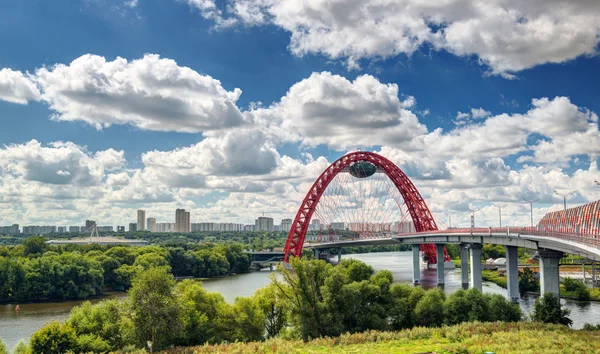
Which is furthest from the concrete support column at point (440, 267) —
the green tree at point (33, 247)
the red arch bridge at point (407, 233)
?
the green tree at point (33, 247)

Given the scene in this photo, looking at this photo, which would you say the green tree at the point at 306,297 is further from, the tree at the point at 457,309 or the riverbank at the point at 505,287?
the riverbank at the point at 505,287

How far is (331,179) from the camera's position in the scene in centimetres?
7819

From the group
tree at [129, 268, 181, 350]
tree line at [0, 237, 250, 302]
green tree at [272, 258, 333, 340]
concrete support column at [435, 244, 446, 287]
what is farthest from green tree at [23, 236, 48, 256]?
green tree at [272, 258, 333, 340]

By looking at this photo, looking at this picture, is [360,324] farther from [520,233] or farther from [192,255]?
[192,255]

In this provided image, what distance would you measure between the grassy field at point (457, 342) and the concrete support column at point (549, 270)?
835 centimetres

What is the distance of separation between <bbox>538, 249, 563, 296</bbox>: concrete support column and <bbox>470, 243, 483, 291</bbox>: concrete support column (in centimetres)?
1230

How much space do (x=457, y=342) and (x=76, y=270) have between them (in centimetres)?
4119

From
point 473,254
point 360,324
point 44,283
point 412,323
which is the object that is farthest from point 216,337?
point 44,283

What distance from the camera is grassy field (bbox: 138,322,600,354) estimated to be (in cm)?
1853

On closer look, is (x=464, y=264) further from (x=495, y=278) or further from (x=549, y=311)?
(x=549, y=311)

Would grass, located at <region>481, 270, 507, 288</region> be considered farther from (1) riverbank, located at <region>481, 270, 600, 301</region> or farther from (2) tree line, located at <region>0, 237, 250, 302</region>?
(2) tree line, located at <region>0, 237, 250, 302</region>

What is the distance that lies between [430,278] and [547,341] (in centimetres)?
4513

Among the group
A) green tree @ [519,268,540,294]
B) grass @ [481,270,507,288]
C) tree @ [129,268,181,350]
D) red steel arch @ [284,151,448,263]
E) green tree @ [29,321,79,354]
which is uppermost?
red steel arch @ [284,151,448,263]

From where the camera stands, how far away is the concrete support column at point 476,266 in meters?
→ 44.0
